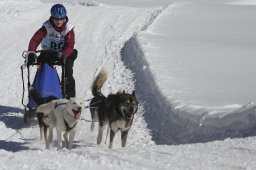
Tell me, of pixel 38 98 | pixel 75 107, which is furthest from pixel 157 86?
pixel 75 107

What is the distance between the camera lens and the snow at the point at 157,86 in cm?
484

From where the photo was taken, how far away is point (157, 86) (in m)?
9.05

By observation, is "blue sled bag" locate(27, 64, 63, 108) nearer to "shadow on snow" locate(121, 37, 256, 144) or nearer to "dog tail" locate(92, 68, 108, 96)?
"dog tail" locate(92, 68, 108, 96)

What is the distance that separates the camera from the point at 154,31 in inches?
603

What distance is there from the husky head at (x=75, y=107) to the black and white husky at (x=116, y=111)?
0.60m

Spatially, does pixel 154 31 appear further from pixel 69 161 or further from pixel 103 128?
pixel 69 161

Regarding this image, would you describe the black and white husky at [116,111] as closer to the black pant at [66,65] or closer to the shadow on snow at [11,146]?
the black pant at [66,65]

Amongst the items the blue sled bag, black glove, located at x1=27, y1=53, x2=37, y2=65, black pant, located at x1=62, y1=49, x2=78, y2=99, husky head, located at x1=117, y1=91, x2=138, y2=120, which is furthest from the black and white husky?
black glove, located at x1=27, y1=53, x2=37, y2=65

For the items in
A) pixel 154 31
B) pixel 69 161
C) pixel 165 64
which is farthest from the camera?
pixel 154 31

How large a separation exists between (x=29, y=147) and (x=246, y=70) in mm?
4965

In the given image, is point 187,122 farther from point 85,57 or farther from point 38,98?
point 85,57

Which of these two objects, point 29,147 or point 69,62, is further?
point 69,62

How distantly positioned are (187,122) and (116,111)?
1069 mm

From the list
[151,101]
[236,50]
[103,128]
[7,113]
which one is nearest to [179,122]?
[103,128]
